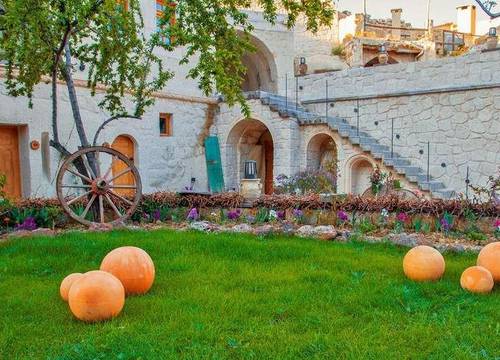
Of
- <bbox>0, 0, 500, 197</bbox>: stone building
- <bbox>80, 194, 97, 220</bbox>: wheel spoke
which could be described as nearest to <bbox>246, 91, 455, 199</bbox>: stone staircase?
<bbox>0, 0, 500, 197</bbox>: stone building

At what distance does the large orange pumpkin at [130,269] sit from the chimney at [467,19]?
23.2m

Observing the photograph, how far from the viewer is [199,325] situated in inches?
126

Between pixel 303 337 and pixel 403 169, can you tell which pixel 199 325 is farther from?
pixel 403 169

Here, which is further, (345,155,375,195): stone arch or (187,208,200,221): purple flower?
(345,155,375,195): stone arch

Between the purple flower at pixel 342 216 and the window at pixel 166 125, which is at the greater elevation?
the window at pixel 166 125

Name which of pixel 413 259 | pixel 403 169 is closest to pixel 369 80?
pixel 403 169

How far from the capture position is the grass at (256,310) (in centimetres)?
290

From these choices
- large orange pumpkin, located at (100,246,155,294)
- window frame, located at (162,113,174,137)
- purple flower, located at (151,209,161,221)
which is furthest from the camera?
window frame, located at (162,113,174,137)

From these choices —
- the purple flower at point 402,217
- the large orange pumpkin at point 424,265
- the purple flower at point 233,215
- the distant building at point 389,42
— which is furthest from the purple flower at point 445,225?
the distant building at point 389,42

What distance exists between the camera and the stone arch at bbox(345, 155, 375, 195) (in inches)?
504

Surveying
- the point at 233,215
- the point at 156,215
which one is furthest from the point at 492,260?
the point at 156,215

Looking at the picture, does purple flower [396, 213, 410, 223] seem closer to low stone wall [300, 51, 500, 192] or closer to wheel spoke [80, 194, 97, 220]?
wheel spoke [80, 194, 97, 220]

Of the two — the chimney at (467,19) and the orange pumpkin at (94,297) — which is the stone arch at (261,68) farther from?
the orange pumpkin at (94,297)

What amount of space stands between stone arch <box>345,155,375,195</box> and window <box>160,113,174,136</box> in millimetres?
4919
